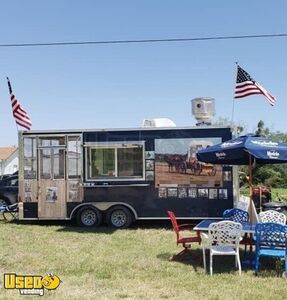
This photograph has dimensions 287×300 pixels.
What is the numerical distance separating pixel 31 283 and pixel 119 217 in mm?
5902

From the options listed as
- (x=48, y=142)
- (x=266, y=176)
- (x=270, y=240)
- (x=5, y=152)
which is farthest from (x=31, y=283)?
(x=5, y=152)

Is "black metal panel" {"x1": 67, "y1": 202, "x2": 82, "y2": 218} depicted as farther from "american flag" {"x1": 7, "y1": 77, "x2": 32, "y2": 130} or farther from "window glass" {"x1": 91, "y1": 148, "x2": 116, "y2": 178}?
"american flag" {"x1": 7, "y1": 77, "x2": 32, "y2": 130}

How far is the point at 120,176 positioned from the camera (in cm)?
1275

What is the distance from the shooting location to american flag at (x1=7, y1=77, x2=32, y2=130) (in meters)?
13.8

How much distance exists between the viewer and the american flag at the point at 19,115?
542 inches

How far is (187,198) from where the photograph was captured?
492 inches

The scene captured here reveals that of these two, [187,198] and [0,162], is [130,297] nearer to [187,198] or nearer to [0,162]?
[187,198]

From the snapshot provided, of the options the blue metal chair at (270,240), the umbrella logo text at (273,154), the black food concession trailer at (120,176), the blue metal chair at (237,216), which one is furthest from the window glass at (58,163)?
the blue metal chair at (270,240)

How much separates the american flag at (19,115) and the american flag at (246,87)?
5901mm

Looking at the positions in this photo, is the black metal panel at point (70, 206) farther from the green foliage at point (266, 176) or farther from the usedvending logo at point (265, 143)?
the green foliage at point (266, 176)

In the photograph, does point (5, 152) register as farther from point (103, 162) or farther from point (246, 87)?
point (246, 87)

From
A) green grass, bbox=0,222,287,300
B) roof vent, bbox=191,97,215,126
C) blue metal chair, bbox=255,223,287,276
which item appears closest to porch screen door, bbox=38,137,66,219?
green grass, bbox=0,222,287,300

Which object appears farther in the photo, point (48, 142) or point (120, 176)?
point (48, 142)

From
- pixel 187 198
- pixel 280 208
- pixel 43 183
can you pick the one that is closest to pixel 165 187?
pixel 187 198
